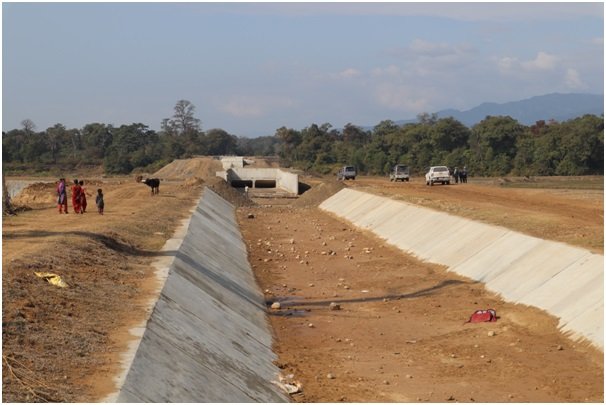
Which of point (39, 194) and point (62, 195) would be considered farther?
point (39, 194)

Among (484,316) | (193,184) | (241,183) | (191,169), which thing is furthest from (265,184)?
(484,316)

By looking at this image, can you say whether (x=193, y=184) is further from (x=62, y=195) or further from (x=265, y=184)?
(x=62, y=195)

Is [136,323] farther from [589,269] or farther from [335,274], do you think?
[335,274]

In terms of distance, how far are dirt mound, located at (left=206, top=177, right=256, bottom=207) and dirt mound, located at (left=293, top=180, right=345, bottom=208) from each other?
12.0 feet

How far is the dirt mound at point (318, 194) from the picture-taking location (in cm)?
6500

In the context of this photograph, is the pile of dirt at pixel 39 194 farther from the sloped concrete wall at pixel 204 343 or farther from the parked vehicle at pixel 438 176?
the sloped concrete wall at pixel 204 343

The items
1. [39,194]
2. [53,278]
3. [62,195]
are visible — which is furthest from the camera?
[39,194]

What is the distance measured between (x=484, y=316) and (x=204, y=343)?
291 inches

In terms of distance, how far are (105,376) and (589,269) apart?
12.2 metres

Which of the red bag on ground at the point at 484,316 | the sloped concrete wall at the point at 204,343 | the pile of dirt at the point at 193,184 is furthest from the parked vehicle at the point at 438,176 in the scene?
the red bag on ground at the point at 484,316

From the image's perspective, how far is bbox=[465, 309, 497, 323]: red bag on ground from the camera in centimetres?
1950

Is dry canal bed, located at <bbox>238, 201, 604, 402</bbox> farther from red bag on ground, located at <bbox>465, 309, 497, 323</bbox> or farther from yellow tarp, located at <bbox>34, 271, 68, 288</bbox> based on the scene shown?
yellow tarp, located at <bbox>34, 271, 68, 288</bbox>

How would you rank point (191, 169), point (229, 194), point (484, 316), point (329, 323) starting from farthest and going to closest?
point (191, 169)
point (229, 194)
point (329, 323)
point (484, 316)

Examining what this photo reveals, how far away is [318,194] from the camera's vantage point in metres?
66.3
